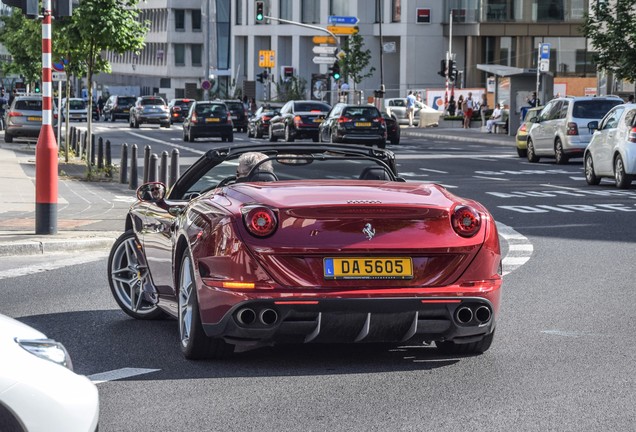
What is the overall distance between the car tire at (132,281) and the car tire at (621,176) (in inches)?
680

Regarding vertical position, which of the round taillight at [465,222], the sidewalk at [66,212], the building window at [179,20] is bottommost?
the sidewalk at [66,212]

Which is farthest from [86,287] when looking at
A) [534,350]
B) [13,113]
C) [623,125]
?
[13,113]

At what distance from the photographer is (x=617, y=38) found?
43594mm

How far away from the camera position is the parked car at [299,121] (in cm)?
5262

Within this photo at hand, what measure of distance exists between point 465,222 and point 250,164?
1547 millimetres

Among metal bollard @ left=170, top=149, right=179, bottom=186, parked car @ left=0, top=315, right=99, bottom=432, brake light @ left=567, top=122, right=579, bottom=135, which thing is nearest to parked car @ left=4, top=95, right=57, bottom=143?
brake light @ left=567, top=122, right=579, bottom=135

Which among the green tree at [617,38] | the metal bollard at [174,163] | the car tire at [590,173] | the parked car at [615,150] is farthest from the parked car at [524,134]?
the metal bollard at [174,163]

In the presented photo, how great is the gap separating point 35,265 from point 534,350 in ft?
21.6

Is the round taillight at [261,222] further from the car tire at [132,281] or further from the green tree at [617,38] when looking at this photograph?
Answer: the green tree at [617,38]

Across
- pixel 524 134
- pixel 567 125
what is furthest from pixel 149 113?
pixel 567 125

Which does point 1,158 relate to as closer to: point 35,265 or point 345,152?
point 35,265

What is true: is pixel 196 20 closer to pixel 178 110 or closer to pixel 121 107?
pixel 121 107

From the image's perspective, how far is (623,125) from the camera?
26656 mm

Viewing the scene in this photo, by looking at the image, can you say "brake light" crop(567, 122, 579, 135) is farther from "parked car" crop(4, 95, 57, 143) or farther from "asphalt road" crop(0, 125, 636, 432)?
"asphalt road" crop(0, 125, 636, 432)
